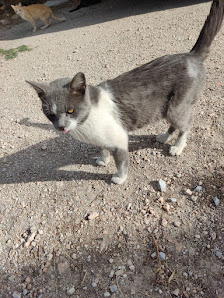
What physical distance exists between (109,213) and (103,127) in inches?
38.3

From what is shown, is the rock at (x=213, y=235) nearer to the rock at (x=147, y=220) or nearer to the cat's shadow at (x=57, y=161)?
the rock at (x=147, y=220)

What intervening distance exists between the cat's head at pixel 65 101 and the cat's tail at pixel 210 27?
1.38 m

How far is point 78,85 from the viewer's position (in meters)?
1.98

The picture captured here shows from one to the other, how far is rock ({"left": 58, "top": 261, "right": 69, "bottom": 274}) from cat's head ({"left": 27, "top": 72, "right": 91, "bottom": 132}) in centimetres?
129

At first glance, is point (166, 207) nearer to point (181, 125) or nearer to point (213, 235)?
point (213, 235)

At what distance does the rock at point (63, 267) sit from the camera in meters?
2.10

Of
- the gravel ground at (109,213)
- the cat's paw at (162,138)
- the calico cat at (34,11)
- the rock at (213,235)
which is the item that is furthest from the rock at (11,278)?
the calico cat at (34,11)

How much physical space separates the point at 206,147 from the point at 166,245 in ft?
4.61

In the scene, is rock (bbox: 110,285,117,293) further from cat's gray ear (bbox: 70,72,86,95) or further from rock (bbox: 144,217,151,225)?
cat's gray ear (bbox: 70,72,86,95)

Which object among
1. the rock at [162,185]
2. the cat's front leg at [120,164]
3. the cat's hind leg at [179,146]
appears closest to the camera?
the cat's front leg at [120,164]

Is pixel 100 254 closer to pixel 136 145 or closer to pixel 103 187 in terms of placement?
pixel 103 187

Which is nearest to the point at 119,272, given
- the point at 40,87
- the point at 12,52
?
the point at 40,87

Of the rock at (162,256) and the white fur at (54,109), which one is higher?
the white fur at (54,109)

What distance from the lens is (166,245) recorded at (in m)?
2.12
